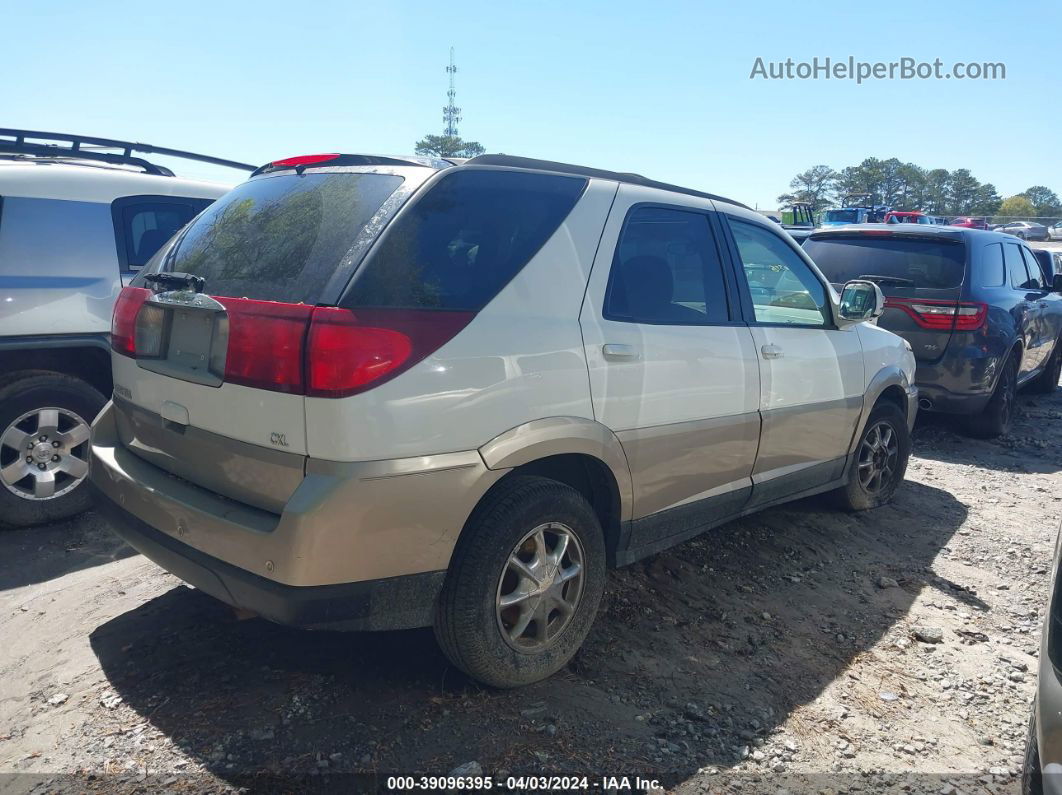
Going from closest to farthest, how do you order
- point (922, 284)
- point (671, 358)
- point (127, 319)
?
1. point (127, 319)
2. point (671, 358)
3. point (922, 284)

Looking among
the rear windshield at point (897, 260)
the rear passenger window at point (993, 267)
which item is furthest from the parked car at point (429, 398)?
the rear passenger window at point (993, 267)

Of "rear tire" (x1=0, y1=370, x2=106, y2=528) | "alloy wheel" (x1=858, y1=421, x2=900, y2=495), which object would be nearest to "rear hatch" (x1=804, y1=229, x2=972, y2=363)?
"alloy wheel" (x1=858, y1=421, x2=900, y2=495)

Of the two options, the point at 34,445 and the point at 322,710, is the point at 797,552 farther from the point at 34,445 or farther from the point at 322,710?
the point at 34,445

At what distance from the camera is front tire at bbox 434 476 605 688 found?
2.57 metres

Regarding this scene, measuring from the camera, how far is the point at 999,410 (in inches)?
279

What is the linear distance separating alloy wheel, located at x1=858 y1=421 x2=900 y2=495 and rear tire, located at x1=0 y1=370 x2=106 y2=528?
4.63 meters

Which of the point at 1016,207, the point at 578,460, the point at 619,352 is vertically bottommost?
the point at 578,460

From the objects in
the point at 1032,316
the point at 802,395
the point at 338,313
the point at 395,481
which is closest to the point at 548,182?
the point at 338,313

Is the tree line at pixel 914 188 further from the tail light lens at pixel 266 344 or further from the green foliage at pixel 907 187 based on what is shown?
the tail light lens at pixel 266 344

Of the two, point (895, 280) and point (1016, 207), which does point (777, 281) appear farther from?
point (1016, 207)

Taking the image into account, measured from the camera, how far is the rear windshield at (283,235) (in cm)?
246

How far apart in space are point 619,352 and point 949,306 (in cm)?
486

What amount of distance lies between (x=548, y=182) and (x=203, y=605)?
92.0 inches

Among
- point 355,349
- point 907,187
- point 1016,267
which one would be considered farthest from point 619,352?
point 907,187
